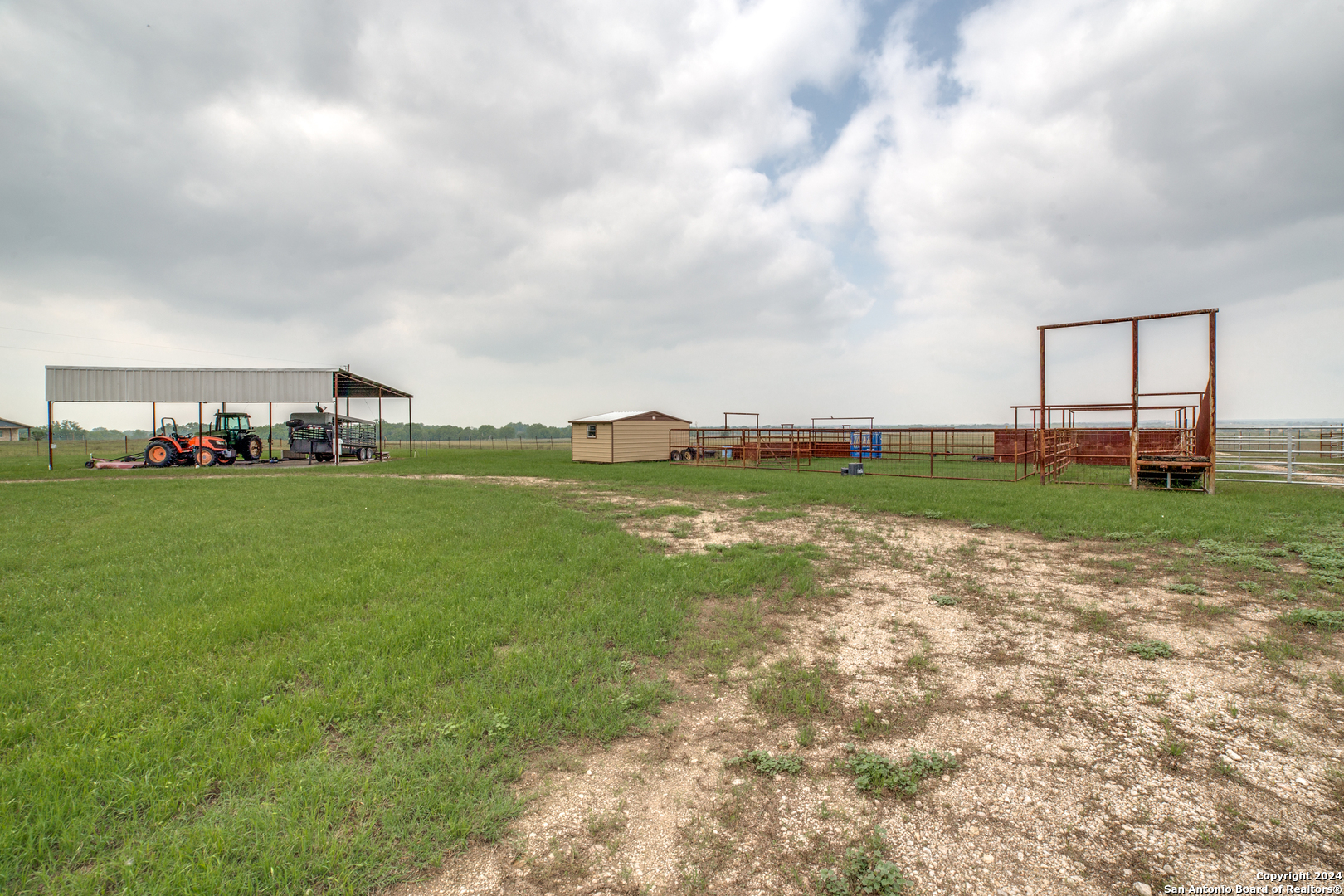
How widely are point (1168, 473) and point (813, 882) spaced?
16.6 m

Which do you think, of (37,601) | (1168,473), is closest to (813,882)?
(37,601)

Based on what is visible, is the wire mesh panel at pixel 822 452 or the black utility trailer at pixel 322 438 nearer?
the wire mesh panel at pixel 822 452

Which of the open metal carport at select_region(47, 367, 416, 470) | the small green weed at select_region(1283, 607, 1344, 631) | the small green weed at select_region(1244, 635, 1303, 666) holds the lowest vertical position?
the small green weed at select_region(1244, 635, 1303, 666)

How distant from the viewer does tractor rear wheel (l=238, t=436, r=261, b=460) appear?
27141 millimetres

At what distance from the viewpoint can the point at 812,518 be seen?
10.3 metres

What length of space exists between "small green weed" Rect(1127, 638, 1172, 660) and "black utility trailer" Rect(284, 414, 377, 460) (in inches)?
1211

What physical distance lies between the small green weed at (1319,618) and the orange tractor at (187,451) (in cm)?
3390

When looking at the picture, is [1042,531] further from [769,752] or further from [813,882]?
[813,882]

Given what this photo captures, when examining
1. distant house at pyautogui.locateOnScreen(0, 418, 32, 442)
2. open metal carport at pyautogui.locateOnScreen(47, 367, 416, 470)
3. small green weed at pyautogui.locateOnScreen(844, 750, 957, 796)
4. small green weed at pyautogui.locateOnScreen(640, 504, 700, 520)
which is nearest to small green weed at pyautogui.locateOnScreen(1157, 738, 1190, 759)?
small green weed at pyautogui.locateOnScreen(844, 750, 957, 796)

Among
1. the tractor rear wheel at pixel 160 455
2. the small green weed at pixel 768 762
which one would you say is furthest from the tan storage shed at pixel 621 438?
the small green weed at pixel 768 762

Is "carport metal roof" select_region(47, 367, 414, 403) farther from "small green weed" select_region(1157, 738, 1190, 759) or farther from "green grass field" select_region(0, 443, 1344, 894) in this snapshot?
"small green weed" select_region(1157, 738, 1190, 759)

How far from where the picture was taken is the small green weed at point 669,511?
35.6 feet

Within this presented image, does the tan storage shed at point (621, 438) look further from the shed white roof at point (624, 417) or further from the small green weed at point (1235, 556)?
the small green weed at point (1235, 556)

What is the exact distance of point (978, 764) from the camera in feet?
9.75
